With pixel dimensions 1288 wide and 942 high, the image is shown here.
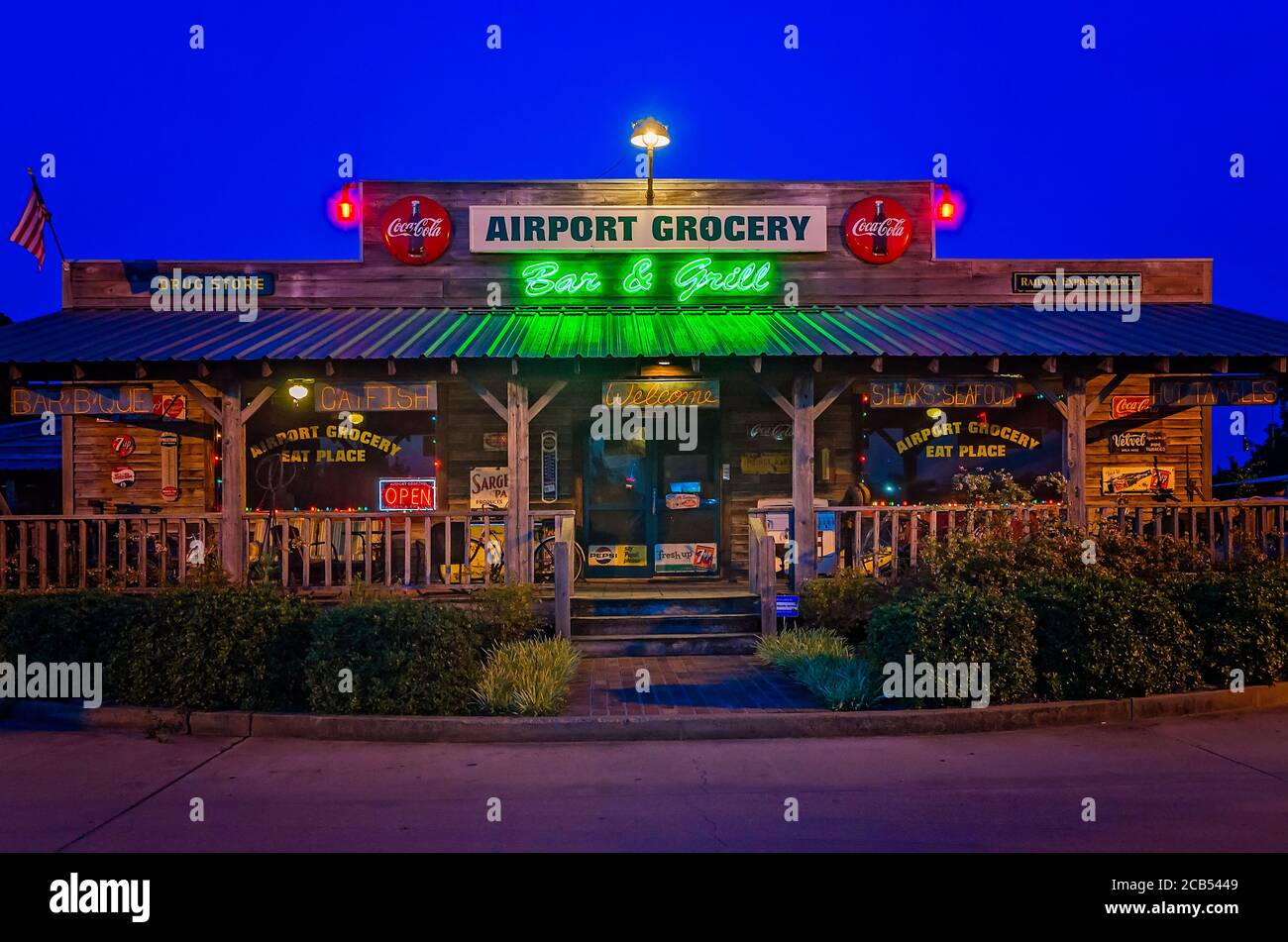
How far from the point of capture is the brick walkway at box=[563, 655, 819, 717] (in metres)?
8.58

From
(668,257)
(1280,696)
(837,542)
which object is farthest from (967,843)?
(668,257)

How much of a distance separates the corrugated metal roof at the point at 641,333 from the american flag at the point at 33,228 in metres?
1.20

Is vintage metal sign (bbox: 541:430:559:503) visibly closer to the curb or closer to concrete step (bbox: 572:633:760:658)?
concrete step (bbox: 572:633:760:658)

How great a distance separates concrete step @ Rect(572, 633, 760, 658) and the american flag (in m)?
10.3

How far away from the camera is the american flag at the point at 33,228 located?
47.6 ft

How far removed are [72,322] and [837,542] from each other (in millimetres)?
10796

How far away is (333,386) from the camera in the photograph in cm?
1235

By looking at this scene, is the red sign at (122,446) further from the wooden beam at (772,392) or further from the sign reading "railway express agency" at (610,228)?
the wooden beam at (772,392)

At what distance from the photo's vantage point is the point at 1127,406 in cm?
1506

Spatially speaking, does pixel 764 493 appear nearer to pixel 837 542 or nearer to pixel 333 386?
pixel 837 542

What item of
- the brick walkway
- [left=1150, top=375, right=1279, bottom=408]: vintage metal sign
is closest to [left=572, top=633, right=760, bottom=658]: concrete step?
the brick walkway

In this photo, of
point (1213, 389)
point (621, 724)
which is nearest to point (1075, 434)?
point (1213, 389)

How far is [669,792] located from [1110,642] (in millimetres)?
4384

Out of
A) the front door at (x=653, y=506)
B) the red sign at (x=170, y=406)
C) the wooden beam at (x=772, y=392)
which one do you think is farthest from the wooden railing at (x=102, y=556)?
the wooden beam at (x=772, y=392)
